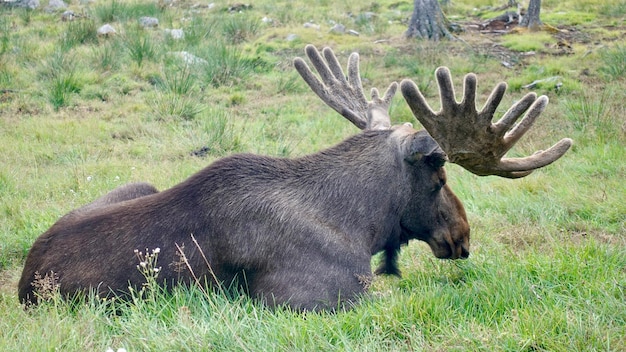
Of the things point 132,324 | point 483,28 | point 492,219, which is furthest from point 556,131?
point 483,28

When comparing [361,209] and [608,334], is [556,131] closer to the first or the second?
[361,209]

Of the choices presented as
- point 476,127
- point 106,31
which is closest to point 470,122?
point 476,127

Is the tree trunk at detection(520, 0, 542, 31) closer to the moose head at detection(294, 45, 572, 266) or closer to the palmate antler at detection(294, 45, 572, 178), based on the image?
the moose head at detection(294, 45, 572, 266)

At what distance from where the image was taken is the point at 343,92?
5.69m

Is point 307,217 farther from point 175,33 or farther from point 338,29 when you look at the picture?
point 338,29

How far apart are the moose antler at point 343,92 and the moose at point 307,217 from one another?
2.31 ft

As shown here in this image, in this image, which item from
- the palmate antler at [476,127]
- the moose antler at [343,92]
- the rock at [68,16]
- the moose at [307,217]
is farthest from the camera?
the rock at [68,16]

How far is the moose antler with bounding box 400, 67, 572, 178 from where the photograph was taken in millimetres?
4113

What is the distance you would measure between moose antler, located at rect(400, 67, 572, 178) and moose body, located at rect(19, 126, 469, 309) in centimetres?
17

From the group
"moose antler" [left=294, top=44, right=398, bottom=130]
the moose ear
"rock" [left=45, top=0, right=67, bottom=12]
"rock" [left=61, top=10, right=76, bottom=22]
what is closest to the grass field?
"rock" [left=45, top=0, right=67, bottom=12]

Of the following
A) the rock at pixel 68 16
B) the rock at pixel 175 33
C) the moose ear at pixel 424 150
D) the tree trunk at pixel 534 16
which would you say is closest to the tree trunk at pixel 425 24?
the tree trunk at pixel 534 16

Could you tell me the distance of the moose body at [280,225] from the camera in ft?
14.0

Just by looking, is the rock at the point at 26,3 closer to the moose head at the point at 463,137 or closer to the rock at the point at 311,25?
the rock at the point at 311,25

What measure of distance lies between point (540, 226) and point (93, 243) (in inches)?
134
